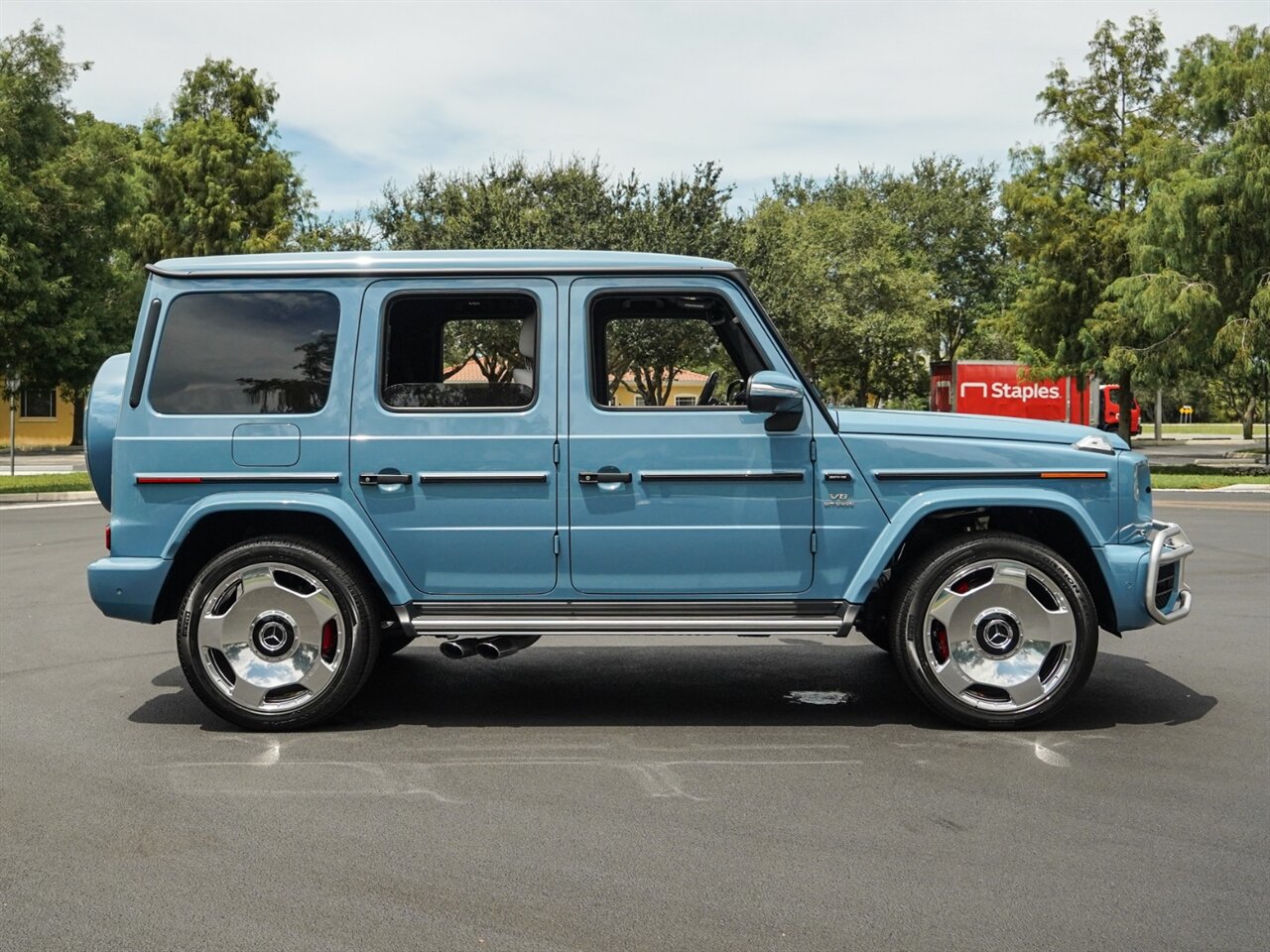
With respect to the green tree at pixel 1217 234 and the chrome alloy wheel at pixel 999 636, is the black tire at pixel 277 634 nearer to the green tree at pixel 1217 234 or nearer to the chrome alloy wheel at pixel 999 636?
the chrome alloy wheel at pixel 999 636

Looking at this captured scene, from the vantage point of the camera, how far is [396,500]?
606 cm

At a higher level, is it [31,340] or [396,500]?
[31,340]

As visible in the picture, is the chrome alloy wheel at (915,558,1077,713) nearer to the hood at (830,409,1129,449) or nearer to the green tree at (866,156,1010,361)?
the hood at (830,409,1129,449)

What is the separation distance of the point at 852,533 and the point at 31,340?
23.6 metres

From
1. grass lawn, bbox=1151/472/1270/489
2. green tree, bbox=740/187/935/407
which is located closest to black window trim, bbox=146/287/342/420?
grass lawn, bbox=1151/472/1270/489

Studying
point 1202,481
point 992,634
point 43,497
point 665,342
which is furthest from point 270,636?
point 1202,481

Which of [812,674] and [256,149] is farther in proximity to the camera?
[256,149]

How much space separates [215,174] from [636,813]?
1903 inches

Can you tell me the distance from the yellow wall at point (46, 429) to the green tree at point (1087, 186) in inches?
1526

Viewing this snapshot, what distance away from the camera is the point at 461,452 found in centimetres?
604

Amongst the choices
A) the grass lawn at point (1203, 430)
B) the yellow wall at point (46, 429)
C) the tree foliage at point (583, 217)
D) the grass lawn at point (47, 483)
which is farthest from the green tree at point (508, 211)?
the grass lawn at point (1203, 430)

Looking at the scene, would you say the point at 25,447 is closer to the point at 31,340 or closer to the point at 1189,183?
the point at 31,340

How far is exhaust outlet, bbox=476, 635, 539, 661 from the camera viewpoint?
6223mm

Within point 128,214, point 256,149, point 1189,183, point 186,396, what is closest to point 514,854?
point 186,396
